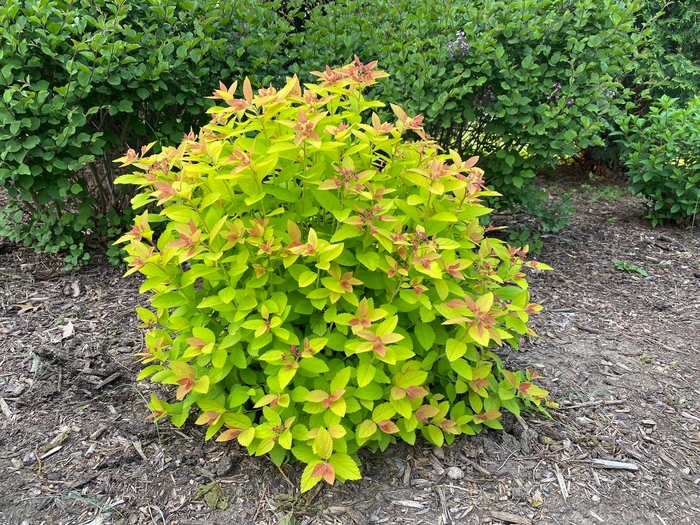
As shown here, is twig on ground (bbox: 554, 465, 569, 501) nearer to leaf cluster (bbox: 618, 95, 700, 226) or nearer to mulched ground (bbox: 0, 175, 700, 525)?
mulched ground (bbox: 0, 175, 700, 525)

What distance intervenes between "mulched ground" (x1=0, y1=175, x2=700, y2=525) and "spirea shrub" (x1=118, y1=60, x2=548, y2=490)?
17cm

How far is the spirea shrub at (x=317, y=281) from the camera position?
5.88 feet

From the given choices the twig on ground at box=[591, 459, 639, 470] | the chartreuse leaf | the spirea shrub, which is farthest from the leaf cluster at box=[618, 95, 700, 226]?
the chartreuse leaf

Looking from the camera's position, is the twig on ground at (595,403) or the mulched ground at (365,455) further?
the twig on ground at (595,403)

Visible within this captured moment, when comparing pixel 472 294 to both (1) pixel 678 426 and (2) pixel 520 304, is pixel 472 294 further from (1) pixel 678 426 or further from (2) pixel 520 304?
(1) pixel 678 426

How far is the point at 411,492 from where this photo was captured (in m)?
2.00

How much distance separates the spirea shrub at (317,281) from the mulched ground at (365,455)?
17 cm

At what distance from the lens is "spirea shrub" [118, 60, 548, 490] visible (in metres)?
1.79

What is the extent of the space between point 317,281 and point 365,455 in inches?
29.6

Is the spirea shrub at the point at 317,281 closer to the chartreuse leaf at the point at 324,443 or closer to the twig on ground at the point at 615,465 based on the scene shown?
the chartreuse leaf at the point at 324,443

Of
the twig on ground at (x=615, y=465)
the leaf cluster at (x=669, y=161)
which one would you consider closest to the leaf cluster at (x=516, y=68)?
the leaf cluster at (x=669, y=161)

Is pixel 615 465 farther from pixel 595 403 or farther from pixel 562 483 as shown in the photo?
pixel 595 403

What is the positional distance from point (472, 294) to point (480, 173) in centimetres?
46

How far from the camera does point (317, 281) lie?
1882mm
